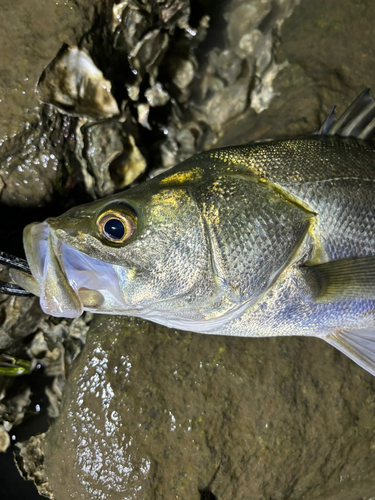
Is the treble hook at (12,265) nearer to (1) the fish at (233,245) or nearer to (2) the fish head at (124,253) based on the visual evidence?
(1) the fish at (233,245)

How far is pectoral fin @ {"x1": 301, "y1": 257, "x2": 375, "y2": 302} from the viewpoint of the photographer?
1.74 meters

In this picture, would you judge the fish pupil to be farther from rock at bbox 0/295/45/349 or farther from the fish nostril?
rock at bbox 0/295/45/349

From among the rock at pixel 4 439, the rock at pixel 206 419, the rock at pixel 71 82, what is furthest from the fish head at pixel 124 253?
the rock at pixel 4 439

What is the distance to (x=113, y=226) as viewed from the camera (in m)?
1.54

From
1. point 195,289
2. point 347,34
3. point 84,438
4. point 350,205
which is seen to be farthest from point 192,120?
point 84,438

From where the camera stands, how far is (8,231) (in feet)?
Answer: 7.68

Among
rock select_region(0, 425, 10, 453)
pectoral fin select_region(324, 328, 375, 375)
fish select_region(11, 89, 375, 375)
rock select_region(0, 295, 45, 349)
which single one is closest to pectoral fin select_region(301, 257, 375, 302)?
fish select_region(11, 89, 375, 375)

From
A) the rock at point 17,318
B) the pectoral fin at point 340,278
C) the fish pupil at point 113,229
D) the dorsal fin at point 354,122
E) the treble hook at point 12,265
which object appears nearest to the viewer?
the fish pupil at point 113,229

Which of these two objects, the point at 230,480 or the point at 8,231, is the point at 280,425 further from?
the point at 8,231

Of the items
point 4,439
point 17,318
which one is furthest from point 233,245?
point 4,439

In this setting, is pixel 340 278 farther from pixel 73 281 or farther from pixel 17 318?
pixel 17 318

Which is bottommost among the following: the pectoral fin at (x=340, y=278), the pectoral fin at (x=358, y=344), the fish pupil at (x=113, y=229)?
the pectoral fin at (x=358, y=344)

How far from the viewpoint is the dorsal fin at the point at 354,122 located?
6.53 ft

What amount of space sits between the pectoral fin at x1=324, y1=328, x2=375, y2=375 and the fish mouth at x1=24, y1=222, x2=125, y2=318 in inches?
50.1
